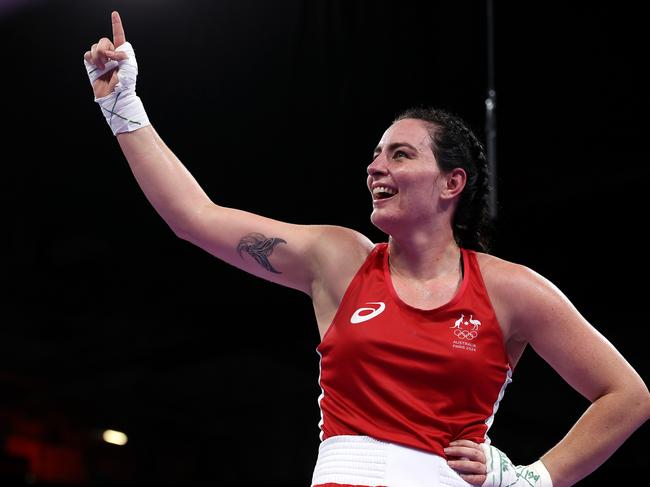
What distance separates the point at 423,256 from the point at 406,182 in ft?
0.59

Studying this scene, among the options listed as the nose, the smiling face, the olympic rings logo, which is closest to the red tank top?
the olympic rings logo

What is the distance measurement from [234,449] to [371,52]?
5.55 meters

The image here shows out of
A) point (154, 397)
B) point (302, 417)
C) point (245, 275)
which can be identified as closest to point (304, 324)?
point (245, 275)

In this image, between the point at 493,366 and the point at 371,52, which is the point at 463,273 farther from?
the point at 371,52

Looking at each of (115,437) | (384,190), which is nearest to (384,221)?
(384,190)

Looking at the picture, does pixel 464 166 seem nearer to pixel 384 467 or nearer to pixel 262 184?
pixel 384 467

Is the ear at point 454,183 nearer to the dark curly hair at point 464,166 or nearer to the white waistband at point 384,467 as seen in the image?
the dark curly hair at point 464,166

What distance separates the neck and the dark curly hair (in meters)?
0.16

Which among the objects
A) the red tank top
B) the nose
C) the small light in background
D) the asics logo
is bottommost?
the small light in background

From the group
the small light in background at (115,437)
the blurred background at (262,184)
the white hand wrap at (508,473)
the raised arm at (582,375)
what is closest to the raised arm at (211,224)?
the raised arm at (582,375)

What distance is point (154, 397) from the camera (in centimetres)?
883

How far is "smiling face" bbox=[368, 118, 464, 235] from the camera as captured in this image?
2057mm

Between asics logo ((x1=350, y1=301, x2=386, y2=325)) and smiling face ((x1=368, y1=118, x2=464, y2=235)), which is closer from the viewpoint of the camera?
asics logo ((x1=350, y1=301, x2=386, y2=325))

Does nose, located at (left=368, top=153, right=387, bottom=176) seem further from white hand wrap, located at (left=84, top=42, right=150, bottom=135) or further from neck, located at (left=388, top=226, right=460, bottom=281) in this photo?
white hand wrap, located at (left=84, top=42, right=150, bottom=135)
